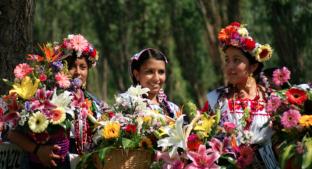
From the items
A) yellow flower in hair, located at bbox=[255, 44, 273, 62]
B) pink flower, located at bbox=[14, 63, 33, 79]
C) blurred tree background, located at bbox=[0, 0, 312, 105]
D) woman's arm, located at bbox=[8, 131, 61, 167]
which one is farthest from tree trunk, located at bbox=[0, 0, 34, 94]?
blurred tree background, located at bbox=[0, 0, 312, 105]

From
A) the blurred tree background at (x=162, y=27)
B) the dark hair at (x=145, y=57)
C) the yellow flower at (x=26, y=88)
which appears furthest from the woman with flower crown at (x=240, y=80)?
the blurred tree background at (x=162, y=27)

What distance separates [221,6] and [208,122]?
35.2 feet

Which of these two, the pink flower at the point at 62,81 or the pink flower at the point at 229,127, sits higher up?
the pink flower at the point at 62,81

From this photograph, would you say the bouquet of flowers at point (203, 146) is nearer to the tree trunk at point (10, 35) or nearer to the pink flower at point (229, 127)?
the pink flower at point (229, 127)

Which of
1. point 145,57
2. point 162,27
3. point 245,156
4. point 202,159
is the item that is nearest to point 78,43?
point 145,57

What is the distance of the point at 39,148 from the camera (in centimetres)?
495

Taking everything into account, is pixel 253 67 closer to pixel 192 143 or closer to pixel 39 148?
pixel 192 143

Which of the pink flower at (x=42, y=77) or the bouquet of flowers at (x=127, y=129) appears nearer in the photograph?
the bouquet of flowers at (x=127, y=129)

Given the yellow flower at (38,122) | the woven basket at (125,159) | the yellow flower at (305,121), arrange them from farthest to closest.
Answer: the yellow flower at (38,122)
the woven basket at (125,159)
the yellow flower at (305,121)

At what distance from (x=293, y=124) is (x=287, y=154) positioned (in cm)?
19

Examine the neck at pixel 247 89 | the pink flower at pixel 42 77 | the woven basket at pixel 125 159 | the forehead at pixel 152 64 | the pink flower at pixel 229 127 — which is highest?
the forehead at pixel 152 64

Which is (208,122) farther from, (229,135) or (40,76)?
(40,76)

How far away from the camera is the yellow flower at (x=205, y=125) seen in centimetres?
471

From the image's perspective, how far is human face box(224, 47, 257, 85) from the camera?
5699 millimetres
